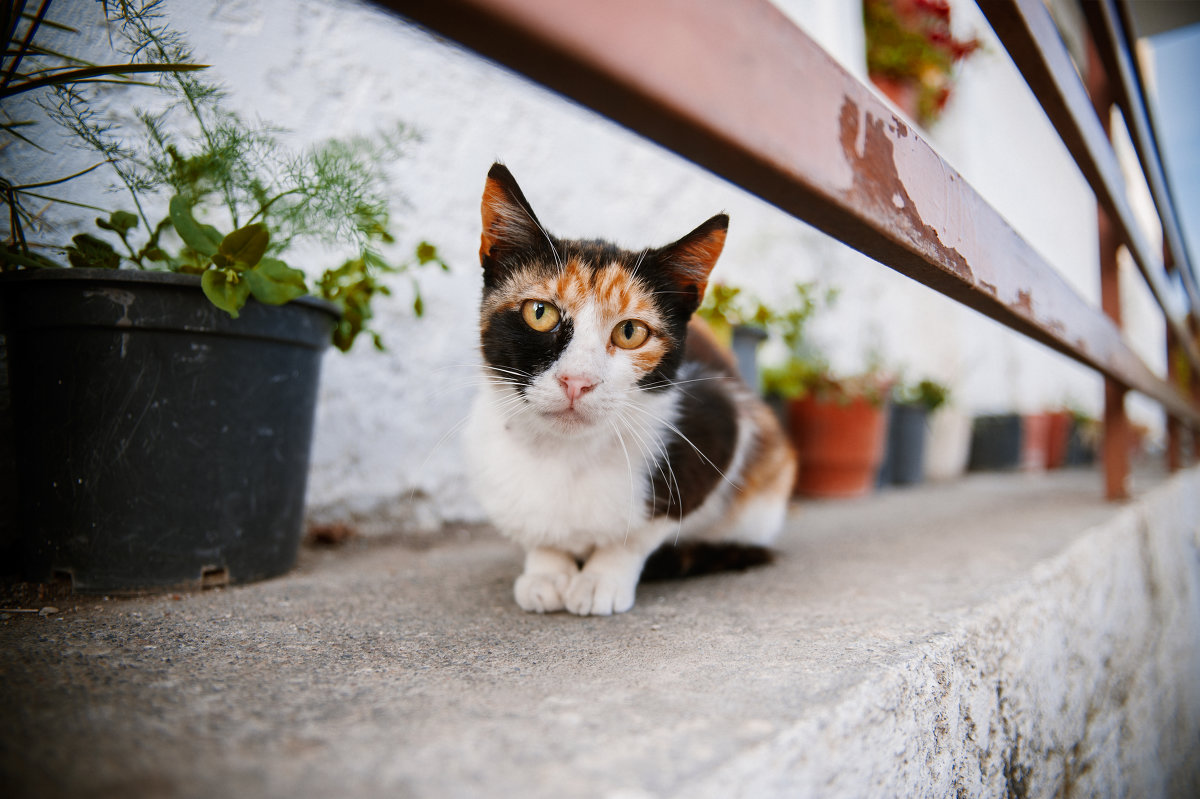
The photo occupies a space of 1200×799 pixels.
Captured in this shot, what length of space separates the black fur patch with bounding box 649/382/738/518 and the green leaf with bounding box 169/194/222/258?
0.79 m

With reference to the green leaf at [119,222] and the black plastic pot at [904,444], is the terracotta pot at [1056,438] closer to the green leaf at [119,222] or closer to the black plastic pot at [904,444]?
the black plastic pot at [904,444]

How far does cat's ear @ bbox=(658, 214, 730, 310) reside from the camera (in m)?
0.94

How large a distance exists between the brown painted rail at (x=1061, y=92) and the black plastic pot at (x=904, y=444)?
121 cm

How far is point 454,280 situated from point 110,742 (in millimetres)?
1464

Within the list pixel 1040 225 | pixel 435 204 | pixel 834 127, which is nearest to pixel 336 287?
pixel 435 204

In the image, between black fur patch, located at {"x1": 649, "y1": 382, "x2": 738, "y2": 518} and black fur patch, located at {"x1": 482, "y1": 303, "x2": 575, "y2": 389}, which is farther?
black fur patch, located at {"x1": 649, "y1": 382, "x2": 738, "y2": 518}

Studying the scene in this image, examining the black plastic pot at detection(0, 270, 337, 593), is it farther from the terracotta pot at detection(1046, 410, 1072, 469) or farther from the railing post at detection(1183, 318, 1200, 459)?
the terracotta pot at detection(1046, 410, 1072, 469)

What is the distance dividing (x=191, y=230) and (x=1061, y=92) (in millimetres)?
1436

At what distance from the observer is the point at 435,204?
1.72 meters

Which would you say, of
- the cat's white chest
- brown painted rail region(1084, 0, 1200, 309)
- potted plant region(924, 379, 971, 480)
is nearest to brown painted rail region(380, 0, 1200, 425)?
the cat's white chest

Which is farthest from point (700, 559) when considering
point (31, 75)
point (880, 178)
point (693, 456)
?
point (31, 75)

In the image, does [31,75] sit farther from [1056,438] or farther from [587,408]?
[1056,438]

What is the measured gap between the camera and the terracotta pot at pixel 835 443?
2424 millimetres

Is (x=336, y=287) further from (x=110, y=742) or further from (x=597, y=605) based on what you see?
(x=110, y=742)
